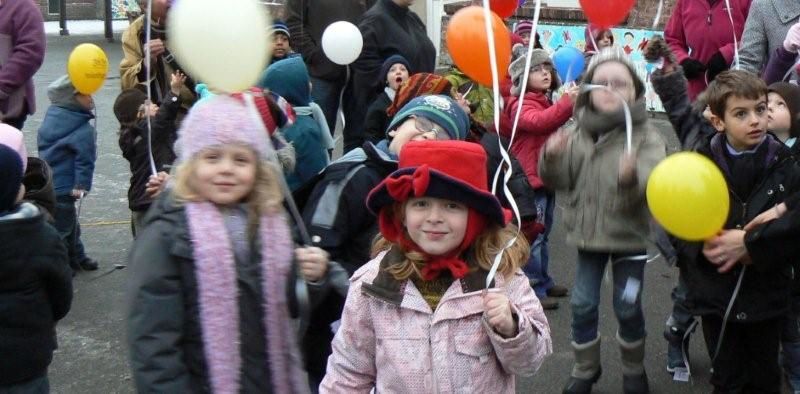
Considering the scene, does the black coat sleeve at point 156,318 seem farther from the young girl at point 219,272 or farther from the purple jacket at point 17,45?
the purple jacket at point 17,45

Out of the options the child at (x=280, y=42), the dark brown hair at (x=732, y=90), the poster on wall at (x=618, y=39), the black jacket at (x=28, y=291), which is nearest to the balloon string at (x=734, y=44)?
the dark brown hair at (x=732, y=90)

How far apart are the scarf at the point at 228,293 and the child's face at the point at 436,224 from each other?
0.36 m

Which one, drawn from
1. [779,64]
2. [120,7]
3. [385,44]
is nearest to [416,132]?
[385,44]

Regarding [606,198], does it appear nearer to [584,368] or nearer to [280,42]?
[584,368]

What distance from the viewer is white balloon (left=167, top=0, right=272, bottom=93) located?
108 inches

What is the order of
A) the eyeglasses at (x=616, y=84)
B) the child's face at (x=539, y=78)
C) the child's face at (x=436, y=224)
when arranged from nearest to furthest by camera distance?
the child's face at (x=436, y=224), the eyeglasses at (x=616, y=84), the child's face at (x=539, y=78)

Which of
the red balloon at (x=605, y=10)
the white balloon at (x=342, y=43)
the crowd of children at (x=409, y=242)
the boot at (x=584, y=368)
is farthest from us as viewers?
the white balloon at (x=342, y=43)

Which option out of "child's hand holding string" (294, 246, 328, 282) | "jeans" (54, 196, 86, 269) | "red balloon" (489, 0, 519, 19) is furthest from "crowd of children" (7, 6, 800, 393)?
"jeans" (54, 196, 86, 269)

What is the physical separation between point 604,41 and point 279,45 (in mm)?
1942

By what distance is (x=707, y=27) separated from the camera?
591cm

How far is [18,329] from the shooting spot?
3.43 m

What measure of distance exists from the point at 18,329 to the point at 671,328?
9.35 feet

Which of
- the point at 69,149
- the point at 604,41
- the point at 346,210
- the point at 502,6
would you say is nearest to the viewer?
the point at 346,210

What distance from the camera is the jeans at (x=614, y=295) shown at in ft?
14.6
